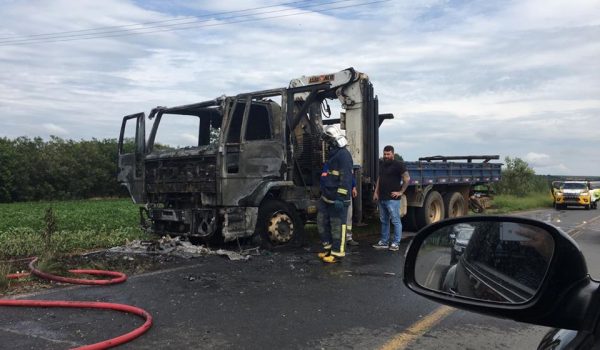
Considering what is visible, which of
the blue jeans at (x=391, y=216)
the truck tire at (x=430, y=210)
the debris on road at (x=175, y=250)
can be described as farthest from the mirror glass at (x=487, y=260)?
the truck tire at (x=430, y=210)

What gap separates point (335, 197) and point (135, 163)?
13.5ft

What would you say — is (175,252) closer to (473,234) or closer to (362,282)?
(362,282)

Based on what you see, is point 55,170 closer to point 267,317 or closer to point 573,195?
point 573,195

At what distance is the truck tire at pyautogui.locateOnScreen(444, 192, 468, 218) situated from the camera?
12977mm

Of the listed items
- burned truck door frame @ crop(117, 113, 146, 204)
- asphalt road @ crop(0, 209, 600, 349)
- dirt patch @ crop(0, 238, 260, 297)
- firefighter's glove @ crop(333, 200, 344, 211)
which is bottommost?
asphalt road @ crop(0, 209, 600, 349)

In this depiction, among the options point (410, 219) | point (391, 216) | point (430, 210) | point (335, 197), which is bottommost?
point (410, 219)

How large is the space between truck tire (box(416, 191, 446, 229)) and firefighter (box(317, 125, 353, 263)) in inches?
168

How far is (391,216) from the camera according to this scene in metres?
9.25

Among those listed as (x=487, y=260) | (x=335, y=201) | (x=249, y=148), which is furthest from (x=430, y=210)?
(x=487, y=260)

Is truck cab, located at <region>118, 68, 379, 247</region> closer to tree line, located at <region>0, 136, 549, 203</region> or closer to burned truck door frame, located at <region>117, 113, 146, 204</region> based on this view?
burned truck door frame, located at <region>117, 113, 146, 204</region>

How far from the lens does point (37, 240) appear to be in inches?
362

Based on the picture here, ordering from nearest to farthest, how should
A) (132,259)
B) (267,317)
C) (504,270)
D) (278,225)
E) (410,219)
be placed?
(504,270) < (267,317) < (132,259) < (278,225) < (410,219)

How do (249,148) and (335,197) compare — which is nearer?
(335,197)

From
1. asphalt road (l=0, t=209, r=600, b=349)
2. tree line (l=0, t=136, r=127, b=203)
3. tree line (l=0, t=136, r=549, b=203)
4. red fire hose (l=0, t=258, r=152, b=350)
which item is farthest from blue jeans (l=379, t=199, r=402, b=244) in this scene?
tree line (l=0, t=136, r=127, b=203)
